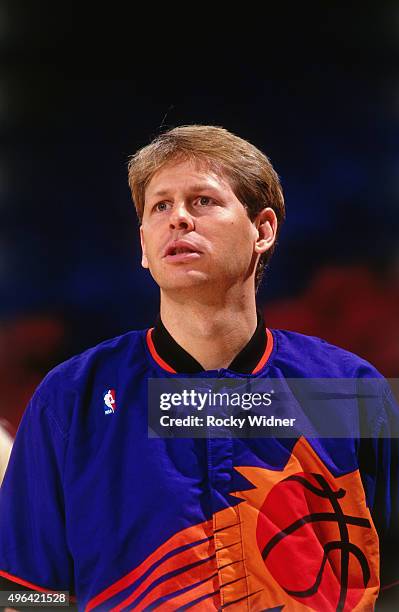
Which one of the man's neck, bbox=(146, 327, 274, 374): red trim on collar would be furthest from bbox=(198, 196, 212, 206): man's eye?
bbox=(146, 327, 274, 374): red trim on collar

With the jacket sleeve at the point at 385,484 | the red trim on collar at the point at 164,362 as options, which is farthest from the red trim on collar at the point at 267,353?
the jacket sleeve at the point at 385,484

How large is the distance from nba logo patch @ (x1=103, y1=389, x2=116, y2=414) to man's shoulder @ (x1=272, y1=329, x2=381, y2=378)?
37 centimetres

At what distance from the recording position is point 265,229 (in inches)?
62.5

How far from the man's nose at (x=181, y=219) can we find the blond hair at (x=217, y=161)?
4.9 inches

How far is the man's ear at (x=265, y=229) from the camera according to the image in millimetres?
1566

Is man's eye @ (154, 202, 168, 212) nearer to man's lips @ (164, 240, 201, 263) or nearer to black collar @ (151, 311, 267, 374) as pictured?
man's lips @ (164, 240, 201, 263)

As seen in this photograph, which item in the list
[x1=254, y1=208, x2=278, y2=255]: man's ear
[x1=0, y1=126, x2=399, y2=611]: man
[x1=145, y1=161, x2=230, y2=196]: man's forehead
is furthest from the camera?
[x1=254, y1=208, x2=278, y2=255]: man's ear

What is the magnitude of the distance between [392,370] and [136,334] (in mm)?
610

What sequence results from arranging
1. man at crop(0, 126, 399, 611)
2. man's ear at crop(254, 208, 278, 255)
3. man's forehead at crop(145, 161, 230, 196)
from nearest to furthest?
man at crop(0, 126, 399, 611) < man's forehead at crop(145, 161, 230, 196) < man's ear at crop(254, 208, 278, 255)

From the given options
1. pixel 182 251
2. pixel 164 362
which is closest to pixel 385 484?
pixel 164 362

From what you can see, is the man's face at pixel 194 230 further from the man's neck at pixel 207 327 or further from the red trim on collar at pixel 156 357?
the red trim on collar at pixel 156 357

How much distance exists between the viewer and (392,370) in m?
1.60

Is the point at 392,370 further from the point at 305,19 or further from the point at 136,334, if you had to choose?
the point at 305,19

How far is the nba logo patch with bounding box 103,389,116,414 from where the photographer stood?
145 cm
